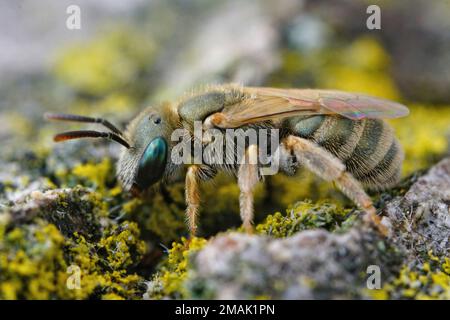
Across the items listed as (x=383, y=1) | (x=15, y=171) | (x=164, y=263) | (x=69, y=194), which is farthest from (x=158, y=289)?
(x=383, y=1)

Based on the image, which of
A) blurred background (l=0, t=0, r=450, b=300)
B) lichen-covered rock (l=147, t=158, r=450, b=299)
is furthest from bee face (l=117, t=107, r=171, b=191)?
lichen-covered rock (l=147, t=158, r=450, b=299)

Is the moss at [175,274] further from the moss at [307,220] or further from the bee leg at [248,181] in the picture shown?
the moss at [307,220]

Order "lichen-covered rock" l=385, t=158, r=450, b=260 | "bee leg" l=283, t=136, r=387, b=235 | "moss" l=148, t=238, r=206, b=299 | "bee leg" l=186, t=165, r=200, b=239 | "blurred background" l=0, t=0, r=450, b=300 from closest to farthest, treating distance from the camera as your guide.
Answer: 1. "moss" l=148, t=238, r=206, b=299
2. "lichen-covered rock" l=385, t=158, r=450, b=260
3. "bee leg" l=283, t=136, r=387, b=235
4. "bee leg" l=186, t=165, r=200, b=239
5. "blurred background" l=0, t=0, r=450, b=300

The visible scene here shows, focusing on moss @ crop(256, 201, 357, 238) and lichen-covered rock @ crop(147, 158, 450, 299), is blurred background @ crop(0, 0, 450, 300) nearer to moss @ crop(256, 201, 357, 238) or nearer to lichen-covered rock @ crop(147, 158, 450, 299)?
moss @ crop(256, 201, 357, 238)

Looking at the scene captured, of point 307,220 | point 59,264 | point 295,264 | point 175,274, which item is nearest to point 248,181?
point 307,220

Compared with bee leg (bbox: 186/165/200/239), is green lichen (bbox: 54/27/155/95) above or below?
above

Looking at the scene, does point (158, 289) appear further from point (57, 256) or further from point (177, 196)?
point (177, 196)
